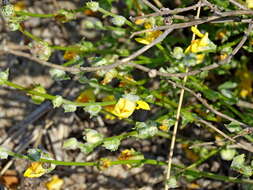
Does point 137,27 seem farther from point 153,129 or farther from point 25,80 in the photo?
point 25,80

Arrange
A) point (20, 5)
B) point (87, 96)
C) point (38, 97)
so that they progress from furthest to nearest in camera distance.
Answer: point (20, 5)
point (87, 96)
point (38, 97)

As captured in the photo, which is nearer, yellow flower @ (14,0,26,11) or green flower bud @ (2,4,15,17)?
green flower bud @ (2,4,15,17)

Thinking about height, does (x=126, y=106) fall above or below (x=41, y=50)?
below

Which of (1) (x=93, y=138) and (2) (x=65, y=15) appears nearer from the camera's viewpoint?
(1) (x=93, y=138)

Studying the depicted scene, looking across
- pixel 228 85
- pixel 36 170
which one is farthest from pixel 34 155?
pixel 228 85

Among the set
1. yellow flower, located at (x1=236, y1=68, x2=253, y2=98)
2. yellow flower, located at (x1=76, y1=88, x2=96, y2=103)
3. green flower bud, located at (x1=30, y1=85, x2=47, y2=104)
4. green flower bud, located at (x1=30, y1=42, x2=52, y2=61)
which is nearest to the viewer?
green flower bud, located at (x1=30, y1=42, x2=52, y2=61)

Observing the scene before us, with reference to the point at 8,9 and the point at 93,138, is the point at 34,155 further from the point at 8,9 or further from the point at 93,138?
the point at 8,9

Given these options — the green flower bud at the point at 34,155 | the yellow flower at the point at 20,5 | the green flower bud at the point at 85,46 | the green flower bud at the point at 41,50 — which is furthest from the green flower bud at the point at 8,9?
the yellow flower at the point at 20,5

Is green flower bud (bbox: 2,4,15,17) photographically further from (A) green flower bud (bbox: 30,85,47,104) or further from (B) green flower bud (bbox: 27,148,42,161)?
(B) green flower bud (bbox: 27,148,42,161)

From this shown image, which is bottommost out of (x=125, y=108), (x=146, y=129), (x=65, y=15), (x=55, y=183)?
(x=55, y=183)

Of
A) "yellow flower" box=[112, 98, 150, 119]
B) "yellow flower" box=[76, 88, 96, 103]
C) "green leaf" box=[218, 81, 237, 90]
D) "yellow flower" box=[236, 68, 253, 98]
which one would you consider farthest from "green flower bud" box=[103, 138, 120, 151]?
"yellow flower" box=[236, 68, 253, 98]
